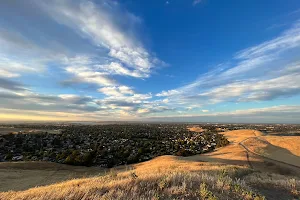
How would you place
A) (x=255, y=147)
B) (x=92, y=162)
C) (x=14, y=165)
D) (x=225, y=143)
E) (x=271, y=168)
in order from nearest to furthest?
1. (x=14, y=165)
2. (x=271, y=168)
3. (x=92, y=162)
4. (x=255, y=147)
5. (x=225, y=143)

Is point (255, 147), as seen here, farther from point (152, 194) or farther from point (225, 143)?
point (152, 194)

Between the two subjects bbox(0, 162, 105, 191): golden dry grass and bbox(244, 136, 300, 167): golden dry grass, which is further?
bbox(244, 136, 300, 167): golden dry grass

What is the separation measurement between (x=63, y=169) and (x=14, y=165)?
627cm

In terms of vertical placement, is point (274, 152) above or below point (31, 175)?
above

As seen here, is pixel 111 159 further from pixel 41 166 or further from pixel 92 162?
pixel 41 166

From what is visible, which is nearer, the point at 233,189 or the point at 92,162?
the point at 233,189

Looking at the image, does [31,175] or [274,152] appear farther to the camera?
[274,152]

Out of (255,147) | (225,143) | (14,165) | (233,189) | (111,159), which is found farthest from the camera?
(225,143)

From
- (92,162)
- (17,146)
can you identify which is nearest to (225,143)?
(92,162)

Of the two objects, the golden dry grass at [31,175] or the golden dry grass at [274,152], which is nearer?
the golden dry grass at [31,175]

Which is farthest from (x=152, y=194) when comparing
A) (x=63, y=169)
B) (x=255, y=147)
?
(x=255, y=147)

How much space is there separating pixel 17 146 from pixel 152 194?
5923 cm

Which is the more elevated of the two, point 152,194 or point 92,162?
point 152,194

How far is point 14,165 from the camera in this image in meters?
28.9
